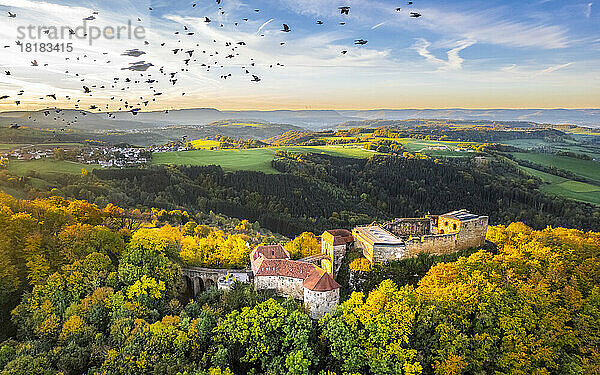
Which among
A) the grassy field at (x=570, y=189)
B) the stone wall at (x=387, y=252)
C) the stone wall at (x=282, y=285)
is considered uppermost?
the stone wall at (x=387, y=252)

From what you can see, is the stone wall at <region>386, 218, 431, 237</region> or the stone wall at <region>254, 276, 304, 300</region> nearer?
the stone wall at <region>254, 276, 304, 300</region>

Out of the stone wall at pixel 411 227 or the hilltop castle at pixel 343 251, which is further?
the stone wall at pixel 411 227

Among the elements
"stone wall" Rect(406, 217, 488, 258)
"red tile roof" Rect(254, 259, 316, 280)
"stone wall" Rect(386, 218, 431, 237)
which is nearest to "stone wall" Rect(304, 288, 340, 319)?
"red tile roof" Rect(254, 259, 316, 280)

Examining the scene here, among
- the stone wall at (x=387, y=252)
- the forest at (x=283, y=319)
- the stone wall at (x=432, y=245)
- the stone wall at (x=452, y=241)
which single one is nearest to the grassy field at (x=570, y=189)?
the stone wall at (x=452, y=241)

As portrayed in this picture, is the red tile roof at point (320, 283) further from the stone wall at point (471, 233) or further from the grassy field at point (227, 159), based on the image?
the grassy field at point (227, 159)

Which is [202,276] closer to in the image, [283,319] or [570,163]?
[283,319]

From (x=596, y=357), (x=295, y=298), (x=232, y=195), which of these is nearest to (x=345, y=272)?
(x=295, y=298)

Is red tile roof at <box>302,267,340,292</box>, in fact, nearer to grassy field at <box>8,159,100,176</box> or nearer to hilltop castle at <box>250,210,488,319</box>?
Answer: hilltop castle at <box>250,210,488,319</box>
